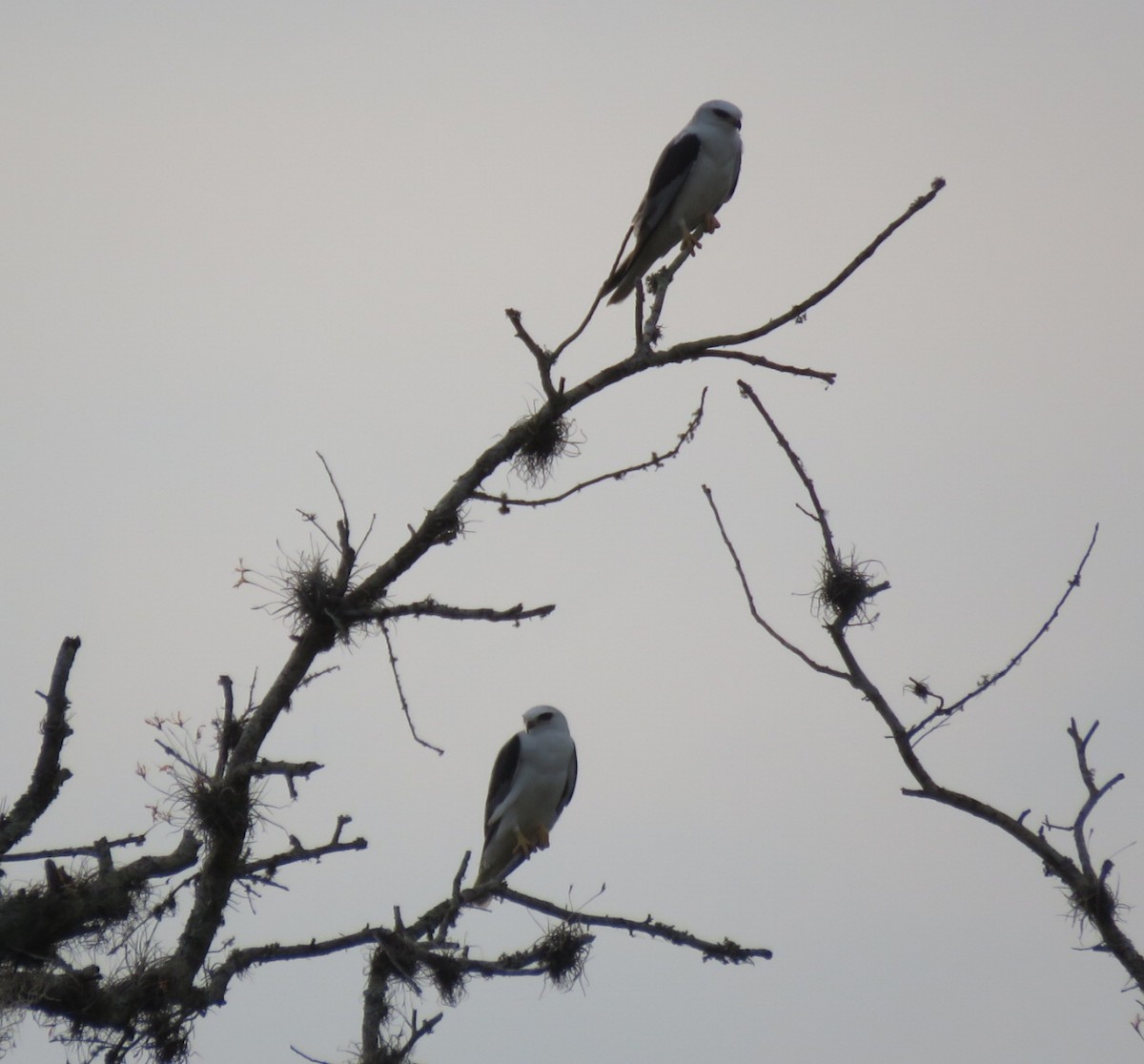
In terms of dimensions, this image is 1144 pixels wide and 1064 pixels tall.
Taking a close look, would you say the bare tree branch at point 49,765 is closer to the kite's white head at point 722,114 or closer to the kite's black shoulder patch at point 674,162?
the kite's black shoulder patch at point 674,162

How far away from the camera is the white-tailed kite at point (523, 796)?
9977mm

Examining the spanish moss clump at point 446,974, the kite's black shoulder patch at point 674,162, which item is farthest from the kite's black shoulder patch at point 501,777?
the kite's black shoulder patch at point 674,162

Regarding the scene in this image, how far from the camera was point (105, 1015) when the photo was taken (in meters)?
5.96

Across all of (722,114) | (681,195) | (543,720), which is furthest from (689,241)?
(543,720)

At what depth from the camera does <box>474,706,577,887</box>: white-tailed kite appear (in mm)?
9977

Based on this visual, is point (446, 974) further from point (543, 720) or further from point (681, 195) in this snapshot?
point (681, 195)

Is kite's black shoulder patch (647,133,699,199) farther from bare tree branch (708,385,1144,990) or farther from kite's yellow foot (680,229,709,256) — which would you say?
bare tree branch (708,385,1144,990)

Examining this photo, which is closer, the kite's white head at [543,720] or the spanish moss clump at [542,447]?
the spanish moss clump at [542,447]

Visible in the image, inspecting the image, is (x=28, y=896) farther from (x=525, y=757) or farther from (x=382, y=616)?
(x=525, y=757)

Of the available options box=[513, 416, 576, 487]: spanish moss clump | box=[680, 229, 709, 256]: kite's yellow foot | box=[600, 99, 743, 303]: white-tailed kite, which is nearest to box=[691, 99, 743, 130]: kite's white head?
box=[600, 99, 743, 303]: white-tailed kite

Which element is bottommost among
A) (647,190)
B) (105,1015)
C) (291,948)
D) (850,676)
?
(105,1015)

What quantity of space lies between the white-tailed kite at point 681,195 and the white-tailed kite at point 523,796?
137 inches

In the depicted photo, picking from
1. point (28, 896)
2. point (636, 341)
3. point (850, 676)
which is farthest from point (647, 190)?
point (28, 896)

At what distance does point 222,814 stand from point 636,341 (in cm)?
294
